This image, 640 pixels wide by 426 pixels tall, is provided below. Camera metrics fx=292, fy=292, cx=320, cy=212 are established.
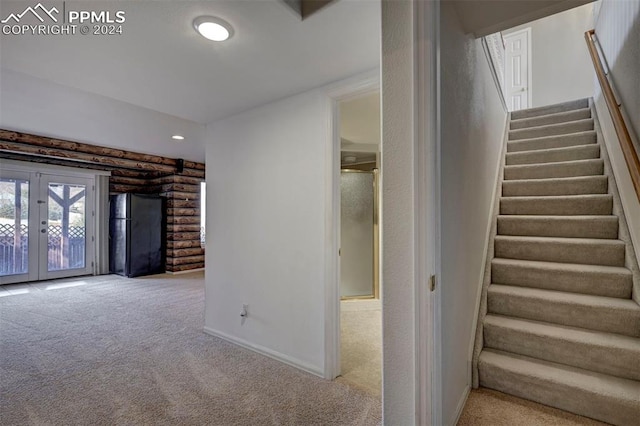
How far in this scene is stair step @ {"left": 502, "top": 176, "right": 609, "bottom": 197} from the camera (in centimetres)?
255

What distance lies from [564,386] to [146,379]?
2.70 m

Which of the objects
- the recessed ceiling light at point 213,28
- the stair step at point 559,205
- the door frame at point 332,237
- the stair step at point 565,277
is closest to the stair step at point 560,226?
the stair step at point 559,205

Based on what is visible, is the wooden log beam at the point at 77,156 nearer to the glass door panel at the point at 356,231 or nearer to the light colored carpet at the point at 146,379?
the light colored carpet at the point at 146,379

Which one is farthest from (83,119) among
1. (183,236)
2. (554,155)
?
(554,155)

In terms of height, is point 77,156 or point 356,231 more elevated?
point 77,156

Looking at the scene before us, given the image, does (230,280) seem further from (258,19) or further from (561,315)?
(561,315)

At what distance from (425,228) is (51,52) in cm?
233

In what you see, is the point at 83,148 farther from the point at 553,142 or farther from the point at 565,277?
the point at 553,142

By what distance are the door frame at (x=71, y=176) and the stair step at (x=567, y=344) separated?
708 centimetres

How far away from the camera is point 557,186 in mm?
2711

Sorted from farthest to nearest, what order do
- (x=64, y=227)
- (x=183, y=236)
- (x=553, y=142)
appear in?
(x=183, y=236)
(x=64, y=227)
(x=553, y=142)

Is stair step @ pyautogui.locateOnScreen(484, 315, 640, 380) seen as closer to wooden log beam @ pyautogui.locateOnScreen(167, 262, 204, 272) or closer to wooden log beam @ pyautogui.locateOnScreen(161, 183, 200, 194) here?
wooden log beam @ pyautogui.locateOnScreen(167, 262, 204, 272)

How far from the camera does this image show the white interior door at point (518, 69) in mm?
4660

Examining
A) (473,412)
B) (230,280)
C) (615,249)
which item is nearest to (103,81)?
(230,280)
